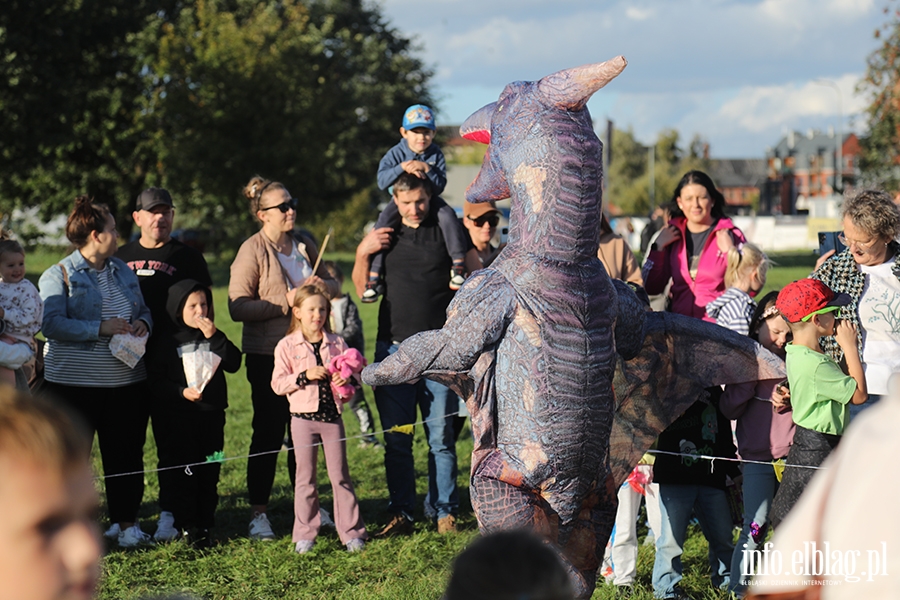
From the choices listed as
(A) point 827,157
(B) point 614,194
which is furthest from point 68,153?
(A) point 827,157

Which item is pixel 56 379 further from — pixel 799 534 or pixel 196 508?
pixel 799 534

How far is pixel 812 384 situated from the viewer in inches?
163

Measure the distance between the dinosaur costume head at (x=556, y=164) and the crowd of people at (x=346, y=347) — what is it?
167cm

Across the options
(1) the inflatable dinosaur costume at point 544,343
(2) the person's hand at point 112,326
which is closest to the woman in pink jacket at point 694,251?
(1) the inflatable dinosaur costume at point 544,343

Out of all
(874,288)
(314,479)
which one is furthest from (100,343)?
(874,288)

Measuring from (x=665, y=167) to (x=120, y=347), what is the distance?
7274cm

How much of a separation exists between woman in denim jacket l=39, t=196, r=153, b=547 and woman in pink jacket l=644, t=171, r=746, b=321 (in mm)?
3138

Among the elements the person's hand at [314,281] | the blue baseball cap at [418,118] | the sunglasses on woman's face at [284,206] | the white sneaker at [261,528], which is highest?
the blue baseball cap at [418,118]

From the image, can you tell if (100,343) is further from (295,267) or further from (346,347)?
(346,347)

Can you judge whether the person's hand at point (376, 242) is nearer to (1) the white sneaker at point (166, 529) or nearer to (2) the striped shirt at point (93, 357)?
(2) the striped shirt at point (93, 357)

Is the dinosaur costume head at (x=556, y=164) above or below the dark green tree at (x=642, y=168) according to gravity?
below

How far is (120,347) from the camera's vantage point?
5625 mm

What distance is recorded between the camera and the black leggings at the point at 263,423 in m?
6.04

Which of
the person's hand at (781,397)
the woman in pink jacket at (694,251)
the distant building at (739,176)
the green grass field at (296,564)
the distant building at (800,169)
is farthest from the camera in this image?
the distant building at (739,176)
